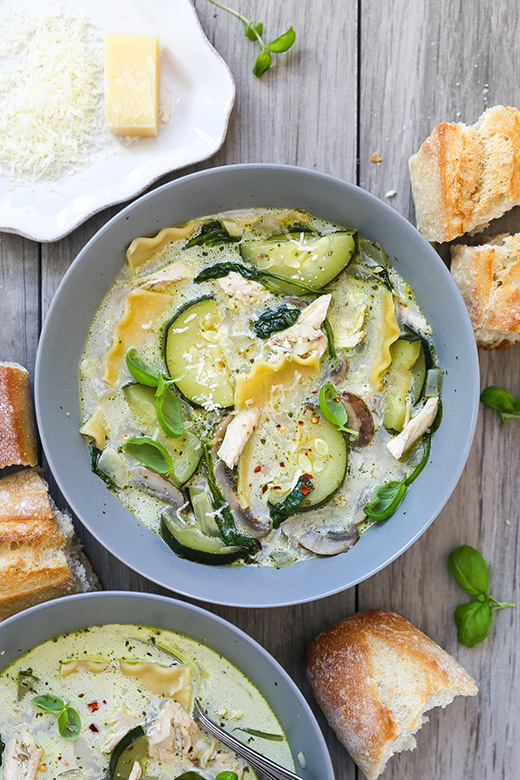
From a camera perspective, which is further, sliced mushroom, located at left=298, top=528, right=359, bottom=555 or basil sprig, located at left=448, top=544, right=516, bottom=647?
basil sprig, located at left=448, top=544, right=516, bottom=647

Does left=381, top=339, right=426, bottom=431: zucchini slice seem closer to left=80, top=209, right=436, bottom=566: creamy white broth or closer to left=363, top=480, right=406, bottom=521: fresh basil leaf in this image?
left=80, top=209, right=436, bottom=566: creamy white broth

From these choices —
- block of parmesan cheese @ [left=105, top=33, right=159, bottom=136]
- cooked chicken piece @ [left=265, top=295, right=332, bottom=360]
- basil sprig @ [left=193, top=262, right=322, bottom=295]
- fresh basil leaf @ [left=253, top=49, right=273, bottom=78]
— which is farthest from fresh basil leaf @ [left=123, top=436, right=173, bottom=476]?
fresh basil leaf @ [left=253, top=49, right=273, bottom=78]

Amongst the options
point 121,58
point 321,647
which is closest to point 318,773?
point 321,647

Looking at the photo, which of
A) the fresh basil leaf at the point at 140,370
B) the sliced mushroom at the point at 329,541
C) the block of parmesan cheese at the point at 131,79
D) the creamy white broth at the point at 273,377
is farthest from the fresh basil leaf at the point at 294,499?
the block of parmesan cheese at the point at 131,79

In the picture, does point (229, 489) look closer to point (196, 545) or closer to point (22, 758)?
point (196, 545)

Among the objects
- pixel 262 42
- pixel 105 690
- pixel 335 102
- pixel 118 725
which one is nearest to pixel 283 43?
pixel 262 42

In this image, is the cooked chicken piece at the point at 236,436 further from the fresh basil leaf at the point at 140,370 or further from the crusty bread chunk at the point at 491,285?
the crusty bread chunk at the point at 491,285
